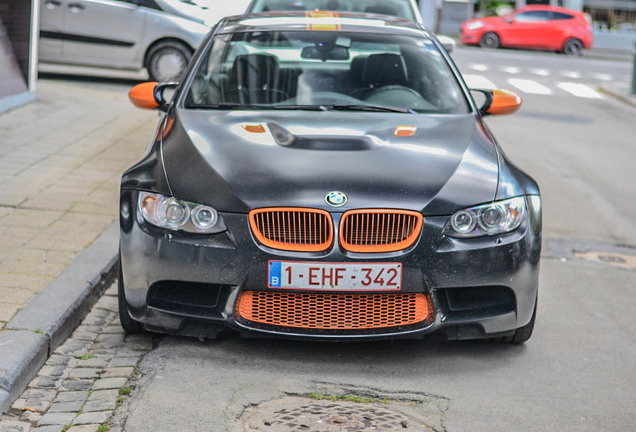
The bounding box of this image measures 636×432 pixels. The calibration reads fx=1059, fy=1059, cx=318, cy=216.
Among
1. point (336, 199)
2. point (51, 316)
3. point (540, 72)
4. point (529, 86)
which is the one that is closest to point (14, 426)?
point (51, 316)

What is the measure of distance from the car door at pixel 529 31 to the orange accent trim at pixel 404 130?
1161 inches

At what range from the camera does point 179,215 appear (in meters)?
4.55

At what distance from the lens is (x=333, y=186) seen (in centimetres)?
456

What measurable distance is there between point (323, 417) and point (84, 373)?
3.62ft

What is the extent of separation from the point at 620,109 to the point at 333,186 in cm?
1471

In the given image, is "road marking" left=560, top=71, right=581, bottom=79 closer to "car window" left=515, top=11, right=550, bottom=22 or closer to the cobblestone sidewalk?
"car window" left=515, top=11, right=550, bottom=22

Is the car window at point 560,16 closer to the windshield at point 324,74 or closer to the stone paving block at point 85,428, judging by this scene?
the windshield at point 324,74

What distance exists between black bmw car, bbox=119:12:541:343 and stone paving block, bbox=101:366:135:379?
27 cm

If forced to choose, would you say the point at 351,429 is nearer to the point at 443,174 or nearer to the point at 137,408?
the point at 137,408

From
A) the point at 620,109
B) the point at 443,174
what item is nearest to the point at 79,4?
the point at 620,109

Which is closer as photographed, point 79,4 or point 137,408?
point 137,408

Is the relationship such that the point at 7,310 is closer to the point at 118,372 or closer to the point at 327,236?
the point at 118,372

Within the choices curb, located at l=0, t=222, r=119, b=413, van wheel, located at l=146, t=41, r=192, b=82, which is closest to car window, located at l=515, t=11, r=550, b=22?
van wheel, located at l=146, t=41, r=192, b=82

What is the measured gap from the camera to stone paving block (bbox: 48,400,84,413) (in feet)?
13.2
